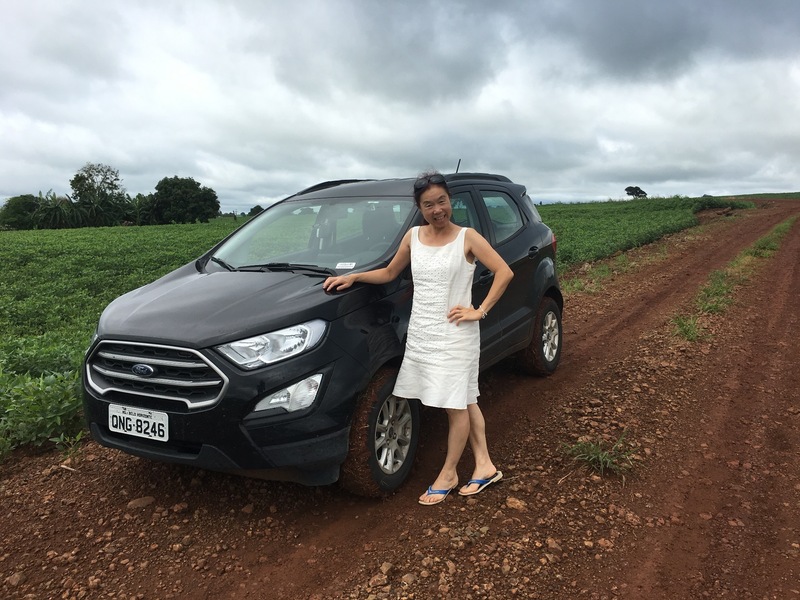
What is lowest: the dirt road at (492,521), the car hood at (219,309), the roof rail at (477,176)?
the dirt road at (492,521)

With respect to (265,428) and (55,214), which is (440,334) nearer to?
(265,428)

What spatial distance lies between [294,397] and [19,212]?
76.1 metres

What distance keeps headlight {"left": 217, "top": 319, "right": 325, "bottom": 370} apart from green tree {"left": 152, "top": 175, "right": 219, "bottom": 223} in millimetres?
74551

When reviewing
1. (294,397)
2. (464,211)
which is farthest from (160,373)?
(464,211)

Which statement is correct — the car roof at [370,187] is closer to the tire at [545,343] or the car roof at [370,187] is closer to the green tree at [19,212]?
the tire at [545,343]

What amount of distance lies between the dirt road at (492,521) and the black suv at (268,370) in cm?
40

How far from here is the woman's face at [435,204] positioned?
3.08 m

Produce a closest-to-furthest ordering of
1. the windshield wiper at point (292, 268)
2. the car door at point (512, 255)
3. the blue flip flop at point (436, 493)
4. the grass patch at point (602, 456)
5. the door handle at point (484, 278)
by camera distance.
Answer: the blue flip flop at point (436, 493) < the windshield wiper at point (292, 268) < the grass patch at point (602, 456) < the door handle at point (484, 278) < the car door at point (512, 255)

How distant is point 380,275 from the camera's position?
3240 millimetres

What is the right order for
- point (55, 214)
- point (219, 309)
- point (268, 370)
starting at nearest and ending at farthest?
point (268, 370) → point (219, 309) → point (55, 214)

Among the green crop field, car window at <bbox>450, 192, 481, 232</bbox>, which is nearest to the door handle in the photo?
car window at <bbox>450, 192, 481, 232</bbox>

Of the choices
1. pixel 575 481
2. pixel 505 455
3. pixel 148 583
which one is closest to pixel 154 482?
pixel 148 583

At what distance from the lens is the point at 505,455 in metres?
3.86

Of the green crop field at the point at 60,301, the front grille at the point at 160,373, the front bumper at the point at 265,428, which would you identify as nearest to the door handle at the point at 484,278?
the front bumper at the point at 265,428
